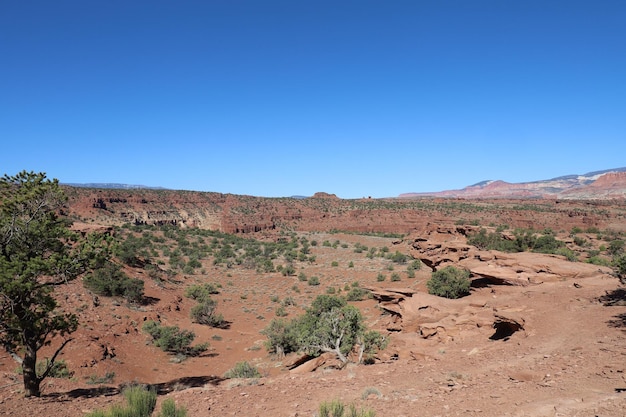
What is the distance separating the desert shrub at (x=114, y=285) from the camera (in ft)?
70.9

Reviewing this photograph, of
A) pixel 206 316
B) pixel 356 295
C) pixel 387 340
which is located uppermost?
pixel 387 340

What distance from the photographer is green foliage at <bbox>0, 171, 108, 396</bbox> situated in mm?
7527

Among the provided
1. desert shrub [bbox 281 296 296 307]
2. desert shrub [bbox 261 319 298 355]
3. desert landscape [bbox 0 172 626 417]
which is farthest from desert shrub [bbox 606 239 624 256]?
desert shrub [bbox 261 319 298 355]

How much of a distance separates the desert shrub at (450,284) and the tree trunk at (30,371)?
16.5 metres

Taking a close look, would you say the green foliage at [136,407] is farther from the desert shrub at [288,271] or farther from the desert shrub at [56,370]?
the desert shrub at [288,271]

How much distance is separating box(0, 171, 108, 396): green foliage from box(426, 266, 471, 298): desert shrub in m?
15.6

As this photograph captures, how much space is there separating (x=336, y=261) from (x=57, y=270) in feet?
113

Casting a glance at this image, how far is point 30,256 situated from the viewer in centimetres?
812

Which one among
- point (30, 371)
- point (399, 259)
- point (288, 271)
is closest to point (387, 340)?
point (30, 371)

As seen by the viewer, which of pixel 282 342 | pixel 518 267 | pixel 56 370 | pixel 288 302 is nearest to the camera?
pixel 56 370

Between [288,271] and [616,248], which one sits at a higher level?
[616,248]

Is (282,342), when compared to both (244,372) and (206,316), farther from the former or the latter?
(206,316)

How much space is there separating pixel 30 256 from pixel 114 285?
15504 millimetres

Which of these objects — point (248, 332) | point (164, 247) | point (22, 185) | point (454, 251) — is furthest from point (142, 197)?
point (22, 185)
